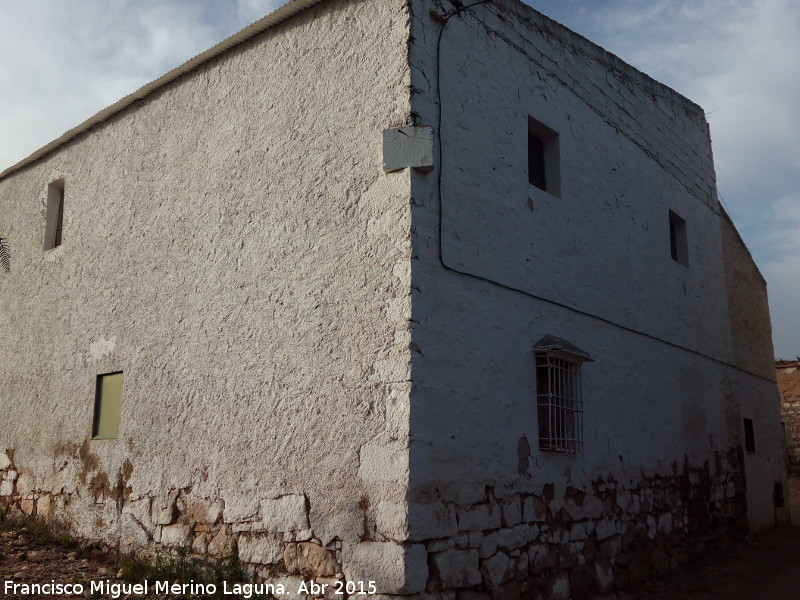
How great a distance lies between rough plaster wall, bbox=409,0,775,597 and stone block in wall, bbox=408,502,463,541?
0.5 inches

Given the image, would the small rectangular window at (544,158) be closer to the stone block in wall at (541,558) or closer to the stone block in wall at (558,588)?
the stone block in wall at (541,558)

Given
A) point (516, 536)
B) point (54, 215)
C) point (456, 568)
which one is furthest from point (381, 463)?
point (54, 215)

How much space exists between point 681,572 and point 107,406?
579 centimetres

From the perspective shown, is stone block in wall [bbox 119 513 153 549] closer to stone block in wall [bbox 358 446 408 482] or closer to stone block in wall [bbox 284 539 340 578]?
stone block in wall [bbox 284 539 340 578]

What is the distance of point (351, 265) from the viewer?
5215 millimetres

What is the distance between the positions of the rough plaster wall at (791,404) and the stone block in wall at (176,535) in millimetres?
15819

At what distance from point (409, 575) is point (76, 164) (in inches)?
237

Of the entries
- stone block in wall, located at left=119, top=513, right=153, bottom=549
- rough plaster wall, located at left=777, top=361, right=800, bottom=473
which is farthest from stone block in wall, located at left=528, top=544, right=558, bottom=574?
rough plaster wall, located at left=777, top=361, right=800, bottom=473

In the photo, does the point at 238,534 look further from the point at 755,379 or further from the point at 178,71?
the point at 755,379

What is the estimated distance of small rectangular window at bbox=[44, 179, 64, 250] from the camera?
333 inches

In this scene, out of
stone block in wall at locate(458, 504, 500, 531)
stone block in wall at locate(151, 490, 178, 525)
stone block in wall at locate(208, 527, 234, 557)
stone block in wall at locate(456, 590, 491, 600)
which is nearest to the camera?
stone block in wall at locate(456, 590, 491, 600)

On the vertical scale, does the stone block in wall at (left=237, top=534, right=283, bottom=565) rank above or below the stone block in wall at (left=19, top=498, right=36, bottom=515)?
below

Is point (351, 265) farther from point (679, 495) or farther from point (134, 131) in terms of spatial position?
point (679, 495)

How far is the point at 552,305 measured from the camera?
6180 mm
